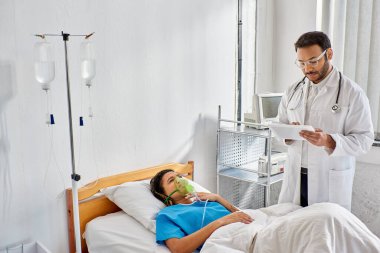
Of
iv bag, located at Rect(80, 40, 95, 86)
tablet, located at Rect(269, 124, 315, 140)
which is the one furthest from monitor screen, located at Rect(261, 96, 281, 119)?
iv bag, located at Rect(80, 40, 95, 86)

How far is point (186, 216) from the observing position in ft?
6.04

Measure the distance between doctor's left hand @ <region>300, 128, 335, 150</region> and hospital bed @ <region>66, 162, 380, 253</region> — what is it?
32 cm

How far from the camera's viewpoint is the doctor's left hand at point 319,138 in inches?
69.6

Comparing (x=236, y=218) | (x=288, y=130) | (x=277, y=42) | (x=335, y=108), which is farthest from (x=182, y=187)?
(x=277, y=42)

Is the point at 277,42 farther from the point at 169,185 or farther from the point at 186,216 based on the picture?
the point at 186,216

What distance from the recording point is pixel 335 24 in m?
2.87

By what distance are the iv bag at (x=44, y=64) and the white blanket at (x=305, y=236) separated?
106 centimetres

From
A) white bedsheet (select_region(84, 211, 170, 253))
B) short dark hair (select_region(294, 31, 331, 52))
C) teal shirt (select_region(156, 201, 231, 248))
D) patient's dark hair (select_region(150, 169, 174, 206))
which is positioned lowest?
white bedsheet (select_region(84, 211, 170, 253))

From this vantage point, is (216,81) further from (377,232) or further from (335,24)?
(377,232)

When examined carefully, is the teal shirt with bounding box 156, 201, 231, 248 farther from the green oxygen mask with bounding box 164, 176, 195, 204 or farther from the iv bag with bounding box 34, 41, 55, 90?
the iv bag with bounding box 34, 41, 55, 90

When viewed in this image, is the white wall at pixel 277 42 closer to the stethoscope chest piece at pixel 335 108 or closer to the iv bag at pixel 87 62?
the stethoscope chest piece at pixel 335 108

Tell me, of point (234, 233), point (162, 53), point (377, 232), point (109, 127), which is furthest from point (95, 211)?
point (377, 232)

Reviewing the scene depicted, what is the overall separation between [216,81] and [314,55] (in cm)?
111

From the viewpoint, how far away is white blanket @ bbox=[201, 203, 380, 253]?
55.2 inches
